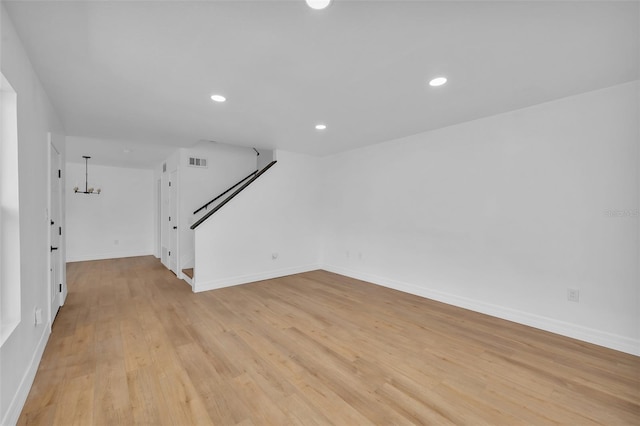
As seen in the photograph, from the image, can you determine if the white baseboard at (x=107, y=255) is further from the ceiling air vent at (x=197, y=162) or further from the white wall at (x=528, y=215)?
the white wall at (x=528, y=215)

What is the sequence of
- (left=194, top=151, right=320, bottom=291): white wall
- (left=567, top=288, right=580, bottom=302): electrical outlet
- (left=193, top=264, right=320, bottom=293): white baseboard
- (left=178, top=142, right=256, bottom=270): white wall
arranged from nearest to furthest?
(left=567, top=288, right=580, bottom=302): electrical outlet → (left=193, top=264, right=320, bottom=293): white baseboard → (left=194, top=151, right=320, bottom=291): white wall → (left=178, top=142, right=256, bottom=270): white wall

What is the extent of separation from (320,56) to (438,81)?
1.10 m

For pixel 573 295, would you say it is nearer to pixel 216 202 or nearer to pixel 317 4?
pixel 317 4

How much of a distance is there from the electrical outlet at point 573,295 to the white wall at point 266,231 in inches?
157

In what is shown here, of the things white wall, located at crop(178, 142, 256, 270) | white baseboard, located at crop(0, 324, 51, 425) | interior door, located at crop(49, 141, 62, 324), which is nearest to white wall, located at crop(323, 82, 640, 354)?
white wall, located at crop(178, 142, 256, 270)

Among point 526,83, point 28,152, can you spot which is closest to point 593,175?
point 526,83

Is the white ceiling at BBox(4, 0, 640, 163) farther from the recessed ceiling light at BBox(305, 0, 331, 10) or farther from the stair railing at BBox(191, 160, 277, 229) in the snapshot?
the stair railing at BBox(191, 160, 277, 229)

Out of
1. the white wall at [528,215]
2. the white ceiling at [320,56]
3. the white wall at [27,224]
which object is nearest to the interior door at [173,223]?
the white ceiling at [320,56]

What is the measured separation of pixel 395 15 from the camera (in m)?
1.55

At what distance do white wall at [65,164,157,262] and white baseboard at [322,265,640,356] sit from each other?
21.6 ft

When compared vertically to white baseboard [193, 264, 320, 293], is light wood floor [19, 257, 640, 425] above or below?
below

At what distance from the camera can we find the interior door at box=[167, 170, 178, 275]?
5.23 m

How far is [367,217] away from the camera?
4.84 m

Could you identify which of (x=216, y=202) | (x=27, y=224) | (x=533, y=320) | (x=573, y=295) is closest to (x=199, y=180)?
(x=216, y=202)
